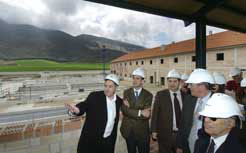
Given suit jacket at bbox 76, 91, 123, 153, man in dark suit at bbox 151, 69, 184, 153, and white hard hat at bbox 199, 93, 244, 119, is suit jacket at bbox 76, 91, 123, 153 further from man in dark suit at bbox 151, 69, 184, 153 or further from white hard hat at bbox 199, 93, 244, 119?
white hard hat at bbox 199, 93, 244, 119

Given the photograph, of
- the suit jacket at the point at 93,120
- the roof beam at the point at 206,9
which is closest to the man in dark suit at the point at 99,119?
the suit jacket at the point at 93,120

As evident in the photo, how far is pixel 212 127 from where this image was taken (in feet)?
2.12

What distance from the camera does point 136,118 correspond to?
1.37 m

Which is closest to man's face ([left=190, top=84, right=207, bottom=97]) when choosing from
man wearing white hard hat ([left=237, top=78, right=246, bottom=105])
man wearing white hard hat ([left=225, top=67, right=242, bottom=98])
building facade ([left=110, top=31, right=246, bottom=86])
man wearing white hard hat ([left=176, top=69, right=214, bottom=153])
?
man wearing white hard hat ([left=176, top=69, right=214, bottom=153])

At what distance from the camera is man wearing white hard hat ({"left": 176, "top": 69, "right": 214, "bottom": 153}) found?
1.10 metres

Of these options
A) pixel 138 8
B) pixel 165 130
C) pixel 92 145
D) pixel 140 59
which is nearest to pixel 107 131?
pixel 92 145

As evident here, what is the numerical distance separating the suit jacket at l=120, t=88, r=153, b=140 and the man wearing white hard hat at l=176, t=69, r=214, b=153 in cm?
37

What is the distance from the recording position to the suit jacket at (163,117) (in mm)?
1412

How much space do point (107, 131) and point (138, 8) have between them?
3.99 ft

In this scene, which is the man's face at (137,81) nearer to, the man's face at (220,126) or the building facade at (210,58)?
the man's face at (220,126)

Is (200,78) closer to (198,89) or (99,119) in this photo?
(198,89)

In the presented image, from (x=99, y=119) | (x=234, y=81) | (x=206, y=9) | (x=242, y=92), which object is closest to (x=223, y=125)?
(x=99, y=119)

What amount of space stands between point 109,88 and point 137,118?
1.45 ft

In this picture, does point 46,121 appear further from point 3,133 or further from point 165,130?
point 165,130
